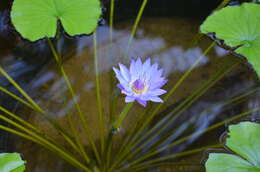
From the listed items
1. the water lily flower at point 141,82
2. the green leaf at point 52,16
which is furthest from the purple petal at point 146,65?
the green leaf at point 52,16

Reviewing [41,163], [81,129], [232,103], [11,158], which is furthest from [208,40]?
[11,158]

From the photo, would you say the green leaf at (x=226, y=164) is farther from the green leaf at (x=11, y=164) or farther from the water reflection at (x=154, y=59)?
the green leaf at (x=11, y=164)

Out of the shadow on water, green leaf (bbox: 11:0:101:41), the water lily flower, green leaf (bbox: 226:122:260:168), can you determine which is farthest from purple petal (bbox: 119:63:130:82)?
the shadow on water

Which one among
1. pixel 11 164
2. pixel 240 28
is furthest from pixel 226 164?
pixel 11 164

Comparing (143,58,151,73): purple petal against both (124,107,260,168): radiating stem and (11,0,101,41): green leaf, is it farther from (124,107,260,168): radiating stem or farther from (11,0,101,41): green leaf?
(124,107,260,168): radiating stem

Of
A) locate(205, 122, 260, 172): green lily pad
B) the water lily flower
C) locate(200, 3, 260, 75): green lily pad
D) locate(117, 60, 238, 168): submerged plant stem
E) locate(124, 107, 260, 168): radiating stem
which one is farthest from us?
locate(117, 60, 238, 168): submerged plant stem

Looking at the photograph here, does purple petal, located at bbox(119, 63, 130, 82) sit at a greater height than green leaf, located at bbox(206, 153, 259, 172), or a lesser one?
greater

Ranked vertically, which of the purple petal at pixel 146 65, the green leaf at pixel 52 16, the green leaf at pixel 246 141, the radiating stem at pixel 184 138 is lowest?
the radiating stem at pixel 184 138
